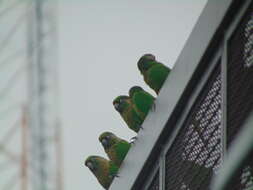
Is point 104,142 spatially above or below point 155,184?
below

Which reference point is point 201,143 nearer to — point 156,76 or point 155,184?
point 155,184

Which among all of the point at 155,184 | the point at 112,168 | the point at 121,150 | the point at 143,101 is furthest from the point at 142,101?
the point at 112,168

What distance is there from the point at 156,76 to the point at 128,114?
3.17 ft

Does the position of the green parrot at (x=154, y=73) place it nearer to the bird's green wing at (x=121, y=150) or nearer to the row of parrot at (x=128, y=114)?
the row of parrot at (x=128, y=114)

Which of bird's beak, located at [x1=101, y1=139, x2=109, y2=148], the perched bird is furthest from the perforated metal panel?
bird's beak, located at [x1=101, y1=139, x2=109, y2=148]

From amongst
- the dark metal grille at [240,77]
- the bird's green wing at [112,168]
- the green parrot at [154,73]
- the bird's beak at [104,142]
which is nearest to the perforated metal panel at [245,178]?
the dark metal grille at [240,77]

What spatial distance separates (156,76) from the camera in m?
6.48

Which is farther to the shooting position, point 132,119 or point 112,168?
point 112,168

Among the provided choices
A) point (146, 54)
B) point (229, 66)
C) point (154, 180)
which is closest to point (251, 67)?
point (229, 66)

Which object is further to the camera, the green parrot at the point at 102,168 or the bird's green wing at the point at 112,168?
the green parrot at the point at 102,168

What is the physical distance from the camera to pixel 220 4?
168 inches

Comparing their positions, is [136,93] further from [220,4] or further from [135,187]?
[220,4]

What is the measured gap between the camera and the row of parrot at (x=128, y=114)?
6551mm

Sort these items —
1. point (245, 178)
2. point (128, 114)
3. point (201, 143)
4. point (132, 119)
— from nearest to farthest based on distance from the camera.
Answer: point (245, 178) < point (201, 143) < point (132, 119) < point (128, 114)
